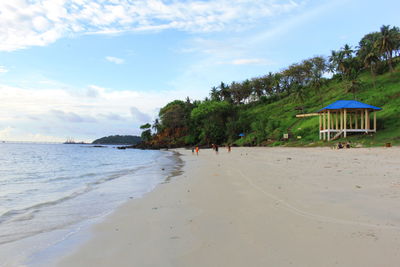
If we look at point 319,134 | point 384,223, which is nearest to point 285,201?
point 384,223

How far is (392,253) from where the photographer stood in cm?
360

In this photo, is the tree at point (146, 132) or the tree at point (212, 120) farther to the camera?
the tree at point (146, 132)

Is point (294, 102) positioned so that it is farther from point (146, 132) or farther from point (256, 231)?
point (256, 231)

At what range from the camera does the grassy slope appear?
40.3 m

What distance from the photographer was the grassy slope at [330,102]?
40.3 m

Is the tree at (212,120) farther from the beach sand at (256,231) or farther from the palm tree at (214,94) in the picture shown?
the beach sand at (256,231)

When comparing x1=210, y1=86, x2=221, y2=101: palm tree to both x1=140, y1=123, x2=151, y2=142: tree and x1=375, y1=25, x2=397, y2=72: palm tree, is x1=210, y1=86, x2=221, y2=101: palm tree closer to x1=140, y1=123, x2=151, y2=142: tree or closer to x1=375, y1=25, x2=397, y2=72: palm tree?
x1=140, y1=123, x2=151, y2=142: tree

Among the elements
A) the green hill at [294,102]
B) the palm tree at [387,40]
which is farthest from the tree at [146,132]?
the palm tree at [387,40]

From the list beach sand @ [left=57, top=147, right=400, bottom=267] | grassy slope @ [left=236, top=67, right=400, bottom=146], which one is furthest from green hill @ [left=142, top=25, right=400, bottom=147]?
beach sand @ [left=57, top=147, right=400, bottom=267]

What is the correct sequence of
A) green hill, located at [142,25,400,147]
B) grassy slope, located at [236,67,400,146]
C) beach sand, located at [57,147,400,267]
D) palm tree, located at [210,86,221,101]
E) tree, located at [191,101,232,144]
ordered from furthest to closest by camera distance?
palm tree, located at [210,86,221,101], tree, located at [191,101,232,144], green hill, located at [142,25,400,147], grassy slope, located at [236,67,400,146], beach sand, located at [57,147,400,267]

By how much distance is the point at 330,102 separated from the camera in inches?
2625

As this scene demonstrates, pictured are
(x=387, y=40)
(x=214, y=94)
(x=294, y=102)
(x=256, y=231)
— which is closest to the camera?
→ (x=256, y=231)

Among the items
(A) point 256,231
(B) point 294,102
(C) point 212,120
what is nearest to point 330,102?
(B) point 294,102

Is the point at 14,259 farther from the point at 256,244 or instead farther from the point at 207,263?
the point at 256,244
